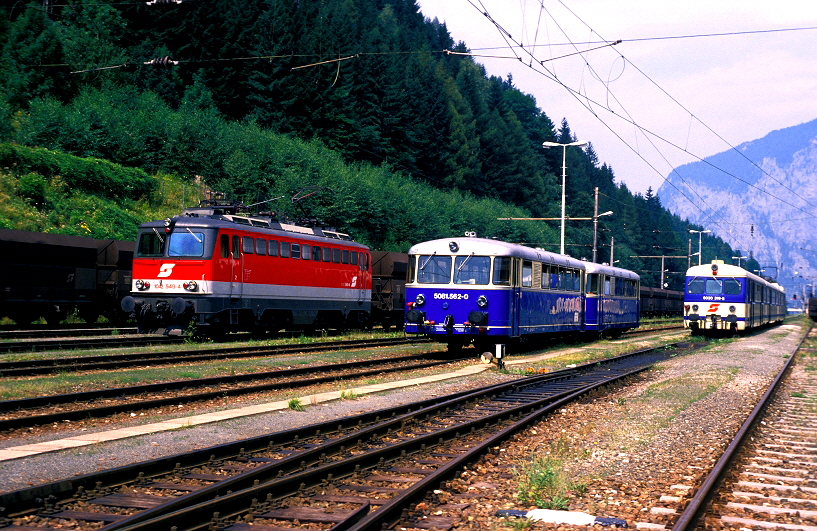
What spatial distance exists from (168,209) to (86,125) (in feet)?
22.4

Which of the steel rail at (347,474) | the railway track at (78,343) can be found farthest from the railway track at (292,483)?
the railway track at (78,343)

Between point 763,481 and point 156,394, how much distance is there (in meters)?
9.92

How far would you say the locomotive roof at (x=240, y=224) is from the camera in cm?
2428

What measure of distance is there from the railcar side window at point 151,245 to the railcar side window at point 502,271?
9.80m

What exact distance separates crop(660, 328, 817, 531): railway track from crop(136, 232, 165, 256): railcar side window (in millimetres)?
16932

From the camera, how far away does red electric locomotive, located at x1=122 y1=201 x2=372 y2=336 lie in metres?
23.9

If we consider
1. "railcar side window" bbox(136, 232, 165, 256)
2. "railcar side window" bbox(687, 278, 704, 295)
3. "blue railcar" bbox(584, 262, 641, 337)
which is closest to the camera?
"railcar side window" bbox(136, 232, 165, 256)

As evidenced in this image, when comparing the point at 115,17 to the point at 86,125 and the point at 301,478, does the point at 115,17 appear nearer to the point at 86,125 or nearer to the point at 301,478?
the point at 86,125

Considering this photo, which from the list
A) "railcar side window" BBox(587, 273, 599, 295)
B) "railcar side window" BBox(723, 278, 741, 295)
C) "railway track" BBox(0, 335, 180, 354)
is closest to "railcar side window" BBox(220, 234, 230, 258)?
"railway track" BBox(0, 335, 180, 354)

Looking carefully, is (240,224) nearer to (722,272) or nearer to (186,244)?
(186,244)

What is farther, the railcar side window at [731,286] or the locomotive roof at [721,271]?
the locomotive roof at [721,271]

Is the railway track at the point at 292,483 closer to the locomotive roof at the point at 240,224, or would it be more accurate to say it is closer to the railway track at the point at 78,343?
the railway track at the point at 78,343

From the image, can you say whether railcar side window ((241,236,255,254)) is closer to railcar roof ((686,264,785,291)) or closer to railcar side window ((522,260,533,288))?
railcar side window ((522,260,533,288))

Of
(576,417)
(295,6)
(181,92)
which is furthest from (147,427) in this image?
(295,6)
